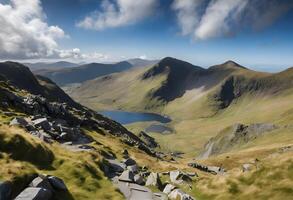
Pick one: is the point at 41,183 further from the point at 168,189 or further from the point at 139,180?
the point at 168,189

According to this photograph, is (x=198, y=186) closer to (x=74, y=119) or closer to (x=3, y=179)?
(x=3, y=179)

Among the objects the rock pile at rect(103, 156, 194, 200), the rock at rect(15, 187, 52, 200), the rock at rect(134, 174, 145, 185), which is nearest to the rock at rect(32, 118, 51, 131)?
the rock pile at rect(103, 156, 194, 200)

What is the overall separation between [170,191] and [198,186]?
5.51 m

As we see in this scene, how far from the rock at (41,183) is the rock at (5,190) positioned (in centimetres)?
258

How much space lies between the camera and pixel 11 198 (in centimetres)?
3045

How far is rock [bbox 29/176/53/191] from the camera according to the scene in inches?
1286

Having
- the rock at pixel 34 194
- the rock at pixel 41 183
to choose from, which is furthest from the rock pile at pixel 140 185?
the rock at pixel 34 194

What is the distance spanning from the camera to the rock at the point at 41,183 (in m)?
32.7

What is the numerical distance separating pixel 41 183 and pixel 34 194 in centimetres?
264

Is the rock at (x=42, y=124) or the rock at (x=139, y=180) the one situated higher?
the rock at (x=42, y=124)

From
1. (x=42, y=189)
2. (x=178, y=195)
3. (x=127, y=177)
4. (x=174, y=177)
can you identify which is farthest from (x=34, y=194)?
(x=174, y=177)

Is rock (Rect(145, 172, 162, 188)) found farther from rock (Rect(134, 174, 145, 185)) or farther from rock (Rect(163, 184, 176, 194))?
rock (Rect(163, 184, 176, 194))

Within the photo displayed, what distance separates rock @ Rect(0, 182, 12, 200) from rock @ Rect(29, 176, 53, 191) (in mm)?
2584

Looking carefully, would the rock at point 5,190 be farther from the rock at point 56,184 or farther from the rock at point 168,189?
the rock at point 168,189
